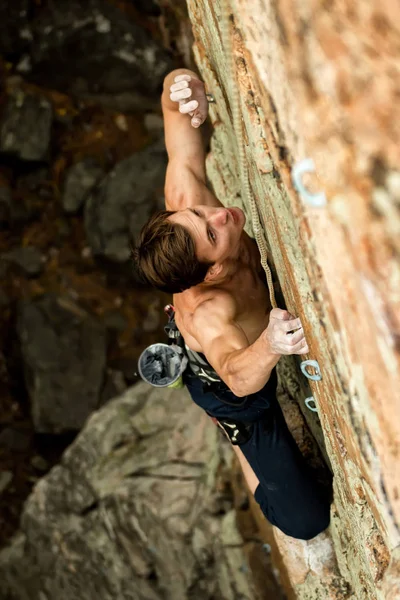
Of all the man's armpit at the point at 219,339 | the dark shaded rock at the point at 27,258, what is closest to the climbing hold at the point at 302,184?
the man's armpit at the point at 219,339

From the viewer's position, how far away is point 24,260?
8117 mm

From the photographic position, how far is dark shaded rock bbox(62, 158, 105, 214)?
8.09 metres

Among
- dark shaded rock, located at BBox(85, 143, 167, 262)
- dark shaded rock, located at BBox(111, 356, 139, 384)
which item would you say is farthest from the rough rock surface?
dark shaded rock, located at BBox(85, 143, 167, 262)

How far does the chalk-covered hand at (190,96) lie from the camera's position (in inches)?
129

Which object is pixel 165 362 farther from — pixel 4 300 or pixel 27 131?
pixel 27 131

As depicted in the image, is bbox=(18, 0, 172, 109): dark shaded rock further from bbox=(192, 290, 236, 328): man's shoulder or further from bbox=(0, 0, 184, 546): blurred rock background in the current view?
bbox=(192, 290, 236, 328): man's shoulder

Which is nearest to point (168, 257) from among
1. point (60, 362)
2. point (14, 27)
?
point (60, 362)

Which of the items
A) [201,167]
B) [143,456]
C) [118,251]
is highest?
[201,167]

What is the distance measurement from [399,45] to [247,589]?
13.9 feet

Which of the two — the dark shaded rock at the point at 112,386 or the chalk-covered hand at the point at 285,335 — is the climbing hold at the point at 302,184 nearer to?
the chalk-covered hand at the point at 285,335

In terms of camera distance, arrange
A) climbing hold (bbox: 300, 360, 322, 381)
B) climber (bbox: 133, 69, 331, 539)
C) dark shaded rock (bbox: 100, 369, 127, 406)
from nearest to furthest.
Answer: climbing hold (bbox: 300, 360, 322, 381) → climber (bbox: 133, 69, 331, 539) → dark shaded rock (bbox: 100, 369, 127, 406)

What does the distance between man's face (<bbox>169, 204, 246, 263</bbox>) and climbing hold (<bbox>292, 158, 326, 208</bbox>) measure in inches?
46.4

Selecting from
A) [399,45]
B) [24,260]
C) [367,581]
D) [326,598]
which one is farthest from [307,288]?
[24,260]

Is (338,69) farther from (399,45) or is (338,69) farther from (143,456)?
(143,456)
